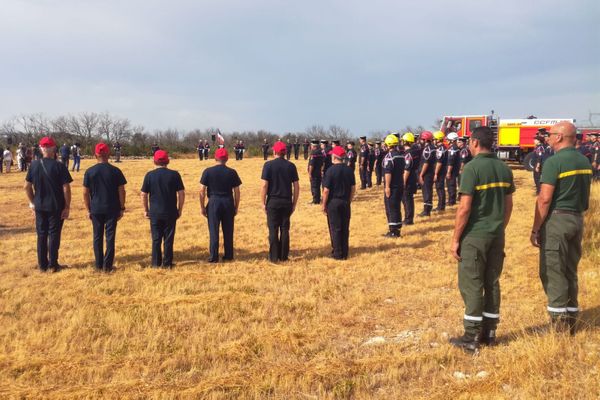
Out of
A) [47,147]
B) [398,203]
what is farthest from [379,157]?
[47,147]

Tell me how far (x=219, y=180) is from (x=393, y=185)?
378 cm

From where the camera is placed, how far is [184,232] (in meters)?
10.3

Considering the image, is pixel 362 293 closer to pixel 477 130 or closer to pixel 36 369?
pixel 477 130

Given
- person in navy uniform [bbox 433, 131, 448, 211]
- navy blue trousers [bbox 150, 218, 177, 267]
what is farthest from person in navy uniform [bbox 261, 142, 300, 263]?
person in navy uniform [bbox 433, 131, 448, 211]

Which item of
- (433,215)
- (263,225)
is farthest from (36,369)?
(433,215)

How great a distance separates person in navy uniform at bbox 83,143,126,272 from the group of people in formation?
15 mm

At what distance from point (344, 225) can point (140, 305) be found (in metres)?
3.59

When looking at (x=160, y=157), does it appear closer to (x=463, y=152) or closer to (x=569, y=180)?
(x=569, y=180)

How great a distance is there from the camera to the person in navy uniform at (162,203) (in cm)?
691

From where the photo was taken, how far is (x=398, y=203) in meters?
9.18

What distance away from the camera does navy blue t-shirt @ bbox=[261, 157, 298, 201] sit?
291 inches

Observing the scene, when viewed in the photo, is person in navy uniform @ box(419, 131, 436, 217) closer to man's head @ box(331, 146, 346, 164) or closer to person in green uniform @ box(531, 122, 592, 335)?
man's head @ box(331, 146, 346, 164)

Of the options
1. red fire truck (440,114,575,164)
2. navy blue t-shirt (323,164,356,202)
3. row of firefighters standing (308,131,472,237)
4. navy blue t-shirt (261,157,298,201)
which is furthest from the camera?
red fire truck (440,114,575,164)

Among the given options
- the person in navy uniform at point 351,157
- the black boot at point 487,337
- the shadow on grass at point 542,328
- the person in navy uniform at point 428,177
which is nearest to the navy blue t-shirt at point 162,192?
the black boot at point 487,337
